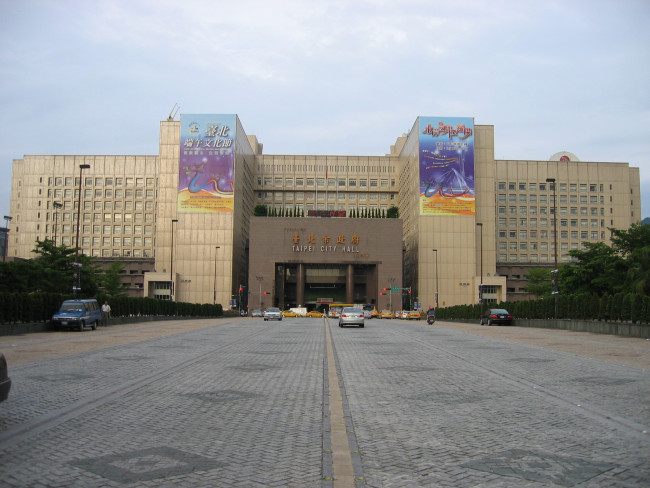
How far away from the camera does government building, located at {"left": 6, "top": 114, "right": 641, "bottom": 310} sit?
399 feet

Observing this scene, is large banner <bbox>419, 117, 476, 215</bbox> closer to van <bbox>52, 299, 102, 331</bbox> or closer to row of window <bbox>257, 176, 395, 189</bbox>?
row of window <bbox>257, 176, 395, 189</bbox>

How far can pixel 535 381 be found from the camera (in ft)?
41.4

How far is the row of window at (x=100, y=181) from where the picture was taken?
14025 centimetres

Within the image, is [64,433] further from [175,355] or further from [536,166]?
[536,166]

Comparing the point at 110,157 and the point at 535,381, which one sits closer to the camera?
the point at 535,381

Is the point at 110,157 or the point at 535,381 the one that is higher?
the point at 110,157

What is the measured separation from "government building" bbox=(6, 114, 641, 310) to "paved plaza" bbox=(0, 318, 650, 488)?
3870 inches

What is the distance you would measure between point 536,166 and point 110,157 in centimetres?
9804

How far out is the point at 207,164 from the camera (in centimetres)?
11988

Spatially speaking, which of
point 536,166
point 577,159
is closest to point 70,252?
point 536,166

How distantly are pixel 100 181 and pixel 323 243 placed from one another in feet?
177

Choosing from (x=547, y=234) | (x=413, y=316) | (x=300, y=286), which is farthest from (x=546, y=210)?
(x=413, y=316)

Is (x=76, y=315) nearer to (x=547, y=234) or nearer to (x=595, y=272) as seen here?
(x=595, y=272)

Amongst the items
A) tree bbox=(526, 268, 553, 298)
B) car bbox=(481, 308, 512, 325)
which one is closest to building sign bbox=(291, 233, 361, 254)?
tree bbox=(526, 268, 553, 298)
